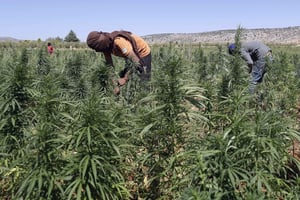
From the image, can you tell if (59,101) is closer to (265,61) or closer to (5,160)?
(5,160)

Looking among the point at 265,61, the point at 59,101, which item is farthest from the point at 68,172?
the point at 265,61

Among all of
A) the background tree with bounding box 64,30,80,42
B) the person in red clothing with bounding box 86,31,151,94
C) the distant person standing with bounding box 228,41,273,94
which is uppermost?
the person in red clothing with bounding box 86,31,151,94

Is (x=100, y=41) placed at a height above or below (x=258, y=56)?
above

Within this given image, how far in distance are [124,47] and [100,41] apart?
345 mm

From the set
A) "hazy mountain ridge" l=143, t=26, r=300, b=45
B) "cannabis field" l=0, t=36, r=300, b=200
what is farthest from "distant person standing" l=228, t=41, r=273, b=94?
"hazy mountain ridge" l=143, t=26, r=300, b=45

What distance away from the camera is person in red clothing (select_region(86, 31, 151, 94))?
14.7 ft

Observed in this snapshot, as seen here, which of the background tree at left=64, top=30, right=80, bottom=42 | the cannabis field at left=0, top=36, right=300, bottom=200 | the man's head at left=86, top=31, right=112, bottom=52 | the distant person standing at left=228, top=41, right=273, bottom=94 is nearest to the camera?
the cannabis field at left=0, top=36, right=300, bottom=200

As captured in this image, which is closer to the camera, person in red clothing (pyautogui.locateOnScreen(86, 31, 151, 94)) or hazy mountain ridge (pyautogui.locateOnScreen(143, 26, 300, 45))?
person in red clothing (pyautogui.locateOnScreen(86, 31, 151, 94))

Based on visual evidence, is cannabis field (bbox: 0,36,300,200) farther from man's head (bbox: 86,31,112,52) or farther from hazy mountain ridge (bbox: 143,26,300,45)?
hazy mountain ridge (bbox: 143,26,300,45)

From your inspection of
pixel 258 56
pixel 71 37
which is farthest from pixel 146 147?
pixel 71 37

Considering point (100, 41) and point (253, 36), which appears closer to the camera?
point (100, 41)

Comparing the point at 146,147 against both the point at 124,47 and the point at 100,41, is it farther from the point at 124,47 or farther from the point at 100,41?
the point at 100,41

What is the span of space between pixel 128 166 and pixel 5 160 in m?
1.08

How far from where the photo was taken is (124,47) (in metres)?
4.53
